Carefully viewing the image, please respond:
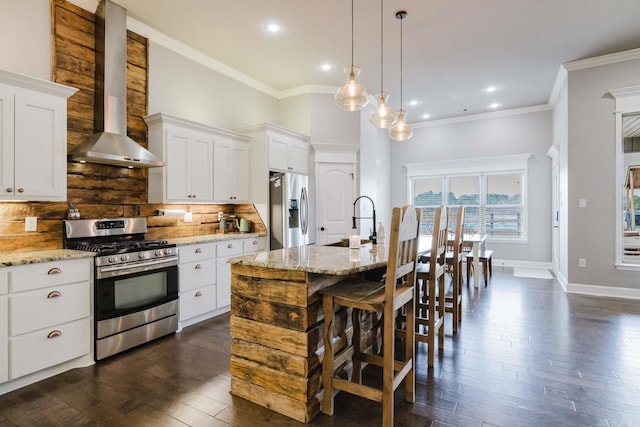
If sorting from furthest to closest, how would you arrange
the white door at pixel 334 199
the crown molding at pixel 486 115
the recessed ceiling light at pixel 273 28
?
the crown molding at pixel 486 115, the white door at pixel 334 199, the recessed ceiling light at pixel 273 28

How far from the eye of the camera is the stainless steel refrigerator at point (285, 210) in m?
4.80

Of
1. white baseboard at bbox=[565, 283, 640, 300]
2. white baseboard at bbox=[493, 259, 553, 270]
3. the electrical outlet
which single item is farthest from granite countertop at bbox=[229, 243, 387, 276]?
white baseboard at bbox=[493, 259, 553, 270]

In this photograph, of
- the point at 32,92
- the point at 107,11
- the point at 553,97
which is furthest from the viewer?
the point at 553,97

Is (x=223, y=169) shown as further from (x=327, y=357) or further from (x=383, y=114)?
(x=327, y=357)

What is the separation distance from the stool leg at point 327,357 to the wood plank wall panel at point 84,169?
2.74 metres

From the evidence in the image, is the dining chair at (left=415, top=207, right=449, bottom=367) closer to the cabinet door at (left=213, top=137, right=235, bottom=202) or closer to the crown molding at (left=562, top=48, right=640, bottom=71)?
the cabinet door at (left=213, top=137, right=235, bottom=202)

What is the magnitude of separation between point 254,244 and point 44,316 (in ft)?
7.81

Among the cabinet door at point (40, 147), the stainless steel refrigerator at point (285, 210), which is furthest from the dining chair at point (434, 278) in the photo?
the cabinet door at point (40, 147)

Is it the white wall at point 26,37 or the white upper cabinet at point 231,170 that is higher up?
the white wall at point 26,37

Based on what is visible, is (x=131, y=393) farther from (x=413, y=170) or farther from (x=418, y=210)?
(x=413, y=170)

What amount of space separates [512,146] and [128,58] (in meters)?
7.19

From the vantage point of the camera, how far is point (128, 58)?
3787 mm

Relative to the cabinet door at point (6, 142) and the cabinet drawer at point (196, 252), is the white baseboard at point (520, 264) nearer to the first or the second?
the cabinet drawer at point (196, 252)

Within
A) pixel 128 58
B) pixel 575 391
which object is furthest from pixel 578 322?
pixel 128 58
